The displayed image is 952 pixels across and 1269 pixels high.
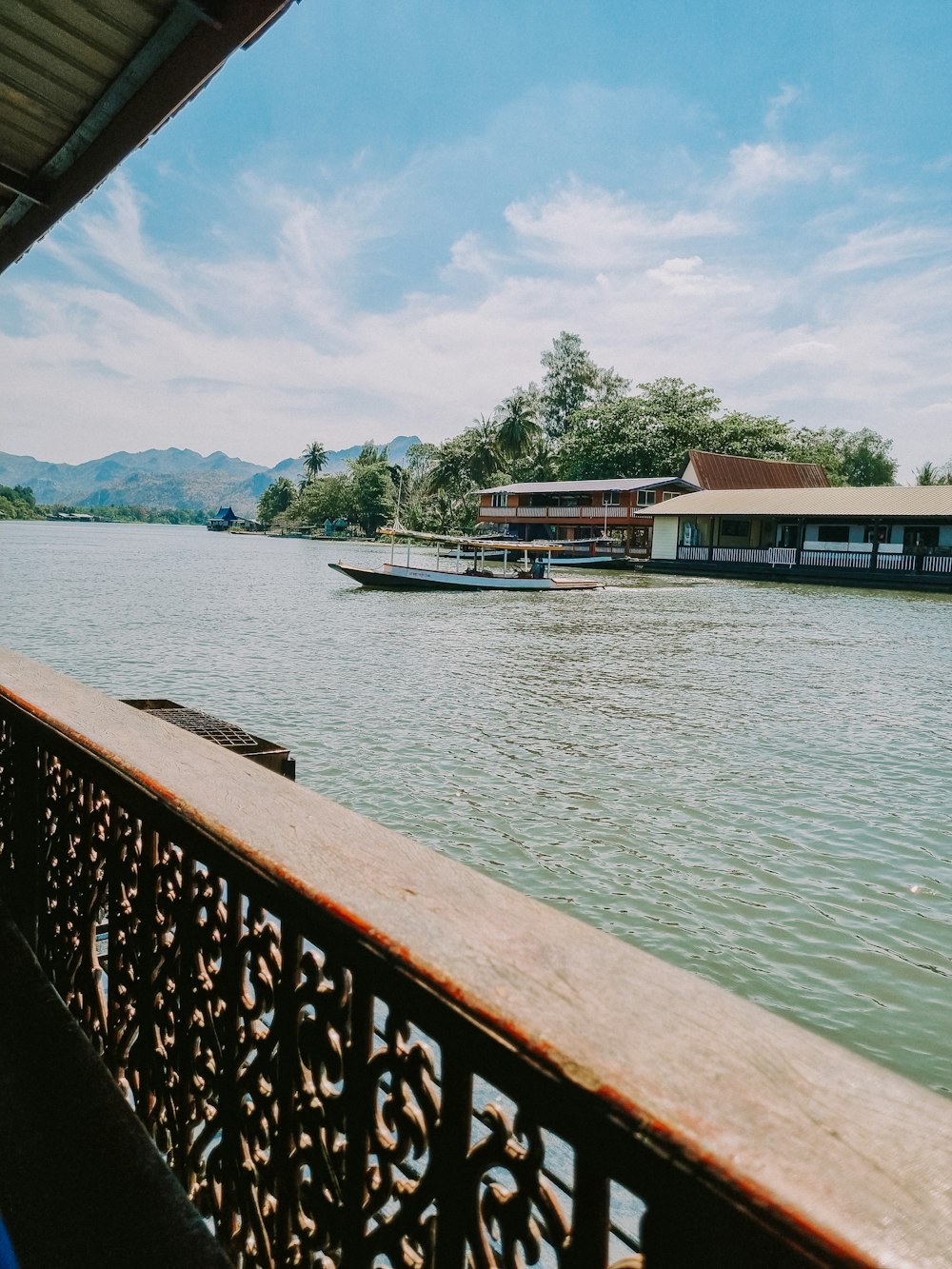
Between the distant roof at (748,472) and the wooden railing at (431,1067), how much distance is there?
56395 millimetres

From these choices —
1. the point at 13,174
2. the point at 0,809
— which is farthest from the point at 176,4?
the point at 0,809

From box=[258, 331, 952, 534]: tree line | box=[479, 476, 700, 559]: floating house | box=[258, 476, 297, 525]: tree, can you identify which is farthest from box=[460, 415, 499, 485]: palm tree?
box=[258, 476, 297, 525]: tree

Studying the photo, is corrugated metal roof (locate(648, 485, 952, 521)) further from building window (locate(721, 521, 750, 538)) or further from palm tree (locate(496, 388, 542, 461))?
palm tree (locate(496, 388, 542, 461))

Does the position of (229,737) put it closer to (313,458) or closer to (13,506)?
(313,458)

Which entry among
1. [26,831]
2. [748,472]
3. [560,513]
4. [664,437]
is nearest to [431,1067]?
[26,831]

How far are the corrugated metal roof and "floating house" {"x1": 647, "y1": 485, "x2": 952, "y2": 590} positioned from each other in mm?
43

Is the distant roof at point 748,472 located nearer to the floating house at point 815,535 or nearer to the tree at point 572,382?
the floating house at point 815,535

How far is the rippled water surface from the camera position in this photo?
20.4 ft

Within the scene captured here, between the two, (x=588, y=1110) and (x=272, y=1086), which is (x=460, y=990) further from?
(x=272, y=1086)

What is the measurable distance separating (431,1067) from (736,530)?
48941 millimetres

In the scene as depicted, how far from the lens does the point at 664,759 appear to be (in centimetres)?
1059

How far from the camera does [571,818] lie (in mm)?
8531

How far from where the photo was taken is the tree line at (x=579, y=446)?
65.6m

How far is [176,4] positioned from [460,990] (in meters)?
2.65
